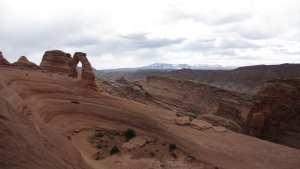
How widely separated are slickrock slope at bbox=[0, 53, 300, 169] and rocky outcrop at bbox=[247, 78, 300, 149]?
26.5 feet

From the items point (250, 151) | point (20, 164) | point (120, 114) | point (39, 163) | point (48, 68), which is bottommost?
point (250, 151)

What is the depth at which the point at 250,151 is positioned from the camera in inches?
457

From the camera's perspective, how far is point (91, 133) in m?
15.6

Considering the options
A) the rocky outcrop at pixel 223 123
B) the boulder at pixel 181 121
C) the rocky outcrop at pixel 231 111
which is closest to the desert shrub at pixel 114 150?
the boulder at pixel 181 121

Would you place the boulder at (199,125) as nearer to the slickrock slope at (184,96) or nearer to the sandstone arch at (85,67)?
the sandstone arch at (85,67)

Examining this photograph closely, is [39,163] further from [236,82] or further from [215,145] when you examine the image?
[236,82]

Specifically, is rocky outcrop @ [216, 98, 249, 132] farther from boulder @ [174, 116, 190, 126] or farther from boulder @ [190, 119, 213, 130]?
boulder @ [174, 116, 190, 126]

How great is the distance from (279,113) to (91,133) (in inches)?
894

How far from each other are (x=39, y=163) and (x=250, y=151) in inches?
522

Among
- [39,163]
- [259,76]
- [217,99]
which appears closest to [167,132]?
[39,163]

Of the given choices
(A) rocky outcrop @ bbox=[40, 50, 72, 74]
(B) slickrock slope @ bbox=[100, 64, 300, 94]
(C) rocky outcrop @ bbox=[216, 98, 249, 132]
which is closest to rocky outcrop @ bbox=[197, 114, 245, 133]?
(C) rocky outcrop @ bbox=[216, 98, 249, 132]

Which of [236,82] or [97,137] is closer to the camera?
[97,137]

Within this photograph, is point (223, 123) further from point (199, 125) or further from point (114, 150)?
point (114, 150)

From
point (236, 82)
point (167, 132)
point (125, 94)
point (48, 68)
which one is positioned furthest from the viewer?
point (236, 82)
